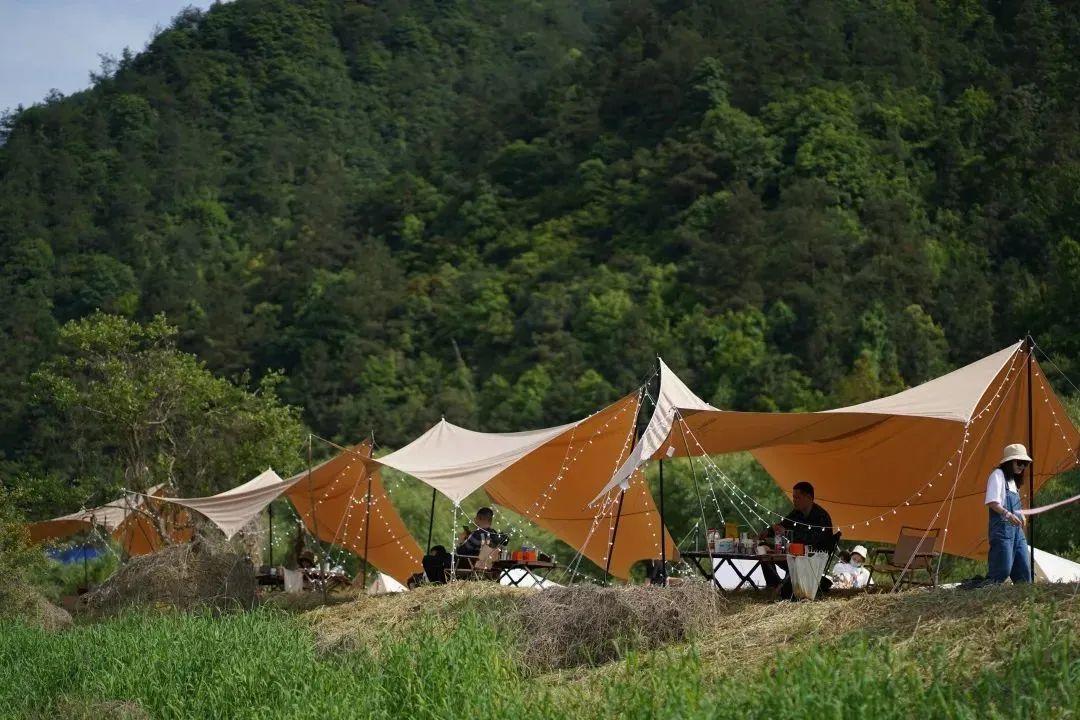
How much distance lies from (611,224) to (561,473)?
27727 millimetres

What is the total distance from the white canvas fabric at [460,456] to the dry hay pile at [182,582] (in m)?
1.72

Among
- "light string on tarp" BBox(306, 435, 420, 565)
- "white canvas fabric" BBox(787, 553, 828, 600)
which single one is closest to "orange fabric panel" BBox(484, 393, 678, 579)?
"light string on tarp" BBox(306, 435, 420, 565)

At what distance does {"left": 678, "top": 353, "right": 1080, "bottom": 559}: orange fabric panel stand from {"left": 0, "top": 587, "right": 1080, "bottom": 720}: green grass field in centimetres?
178

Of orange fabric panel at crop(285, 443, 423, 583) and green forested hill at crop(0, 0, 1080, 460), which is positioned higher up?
green forested hill at crop(0, 0, 1080, 460)

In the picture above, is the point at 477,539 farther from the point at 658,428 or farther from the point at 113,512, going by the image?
the point at 113,512

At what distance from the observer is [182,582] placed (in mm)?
12578

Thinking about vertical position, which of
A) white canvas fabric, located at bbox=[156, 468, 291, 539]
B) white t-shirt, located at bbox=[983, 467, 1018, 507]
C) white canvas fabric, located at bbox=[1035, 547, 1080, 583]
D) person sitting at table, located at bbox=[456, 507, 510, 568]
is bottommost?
white canvas fabric, located at bbox=[1035, 547, 1080, 583]

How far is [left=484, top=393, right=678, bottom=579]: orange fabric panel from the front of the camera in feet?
39.9

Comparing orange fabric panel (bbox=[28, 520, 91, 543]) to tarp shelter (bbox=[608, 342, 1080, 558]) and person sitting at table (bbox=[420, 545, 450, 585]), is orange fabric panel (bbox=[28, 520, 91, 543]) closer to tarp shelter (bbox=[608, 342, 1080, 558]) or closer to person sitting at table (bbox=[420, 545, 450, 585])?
person sitting at table (bbox=[420, 545, 450, 585])

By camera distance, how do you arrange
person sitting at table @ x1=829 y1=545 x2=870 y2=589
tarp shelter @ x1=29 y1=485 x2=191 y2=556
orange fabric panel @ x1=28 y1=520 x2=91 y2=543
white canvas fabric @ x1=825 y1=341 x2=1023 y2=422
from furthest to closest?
1. orange fabric panel @ x1=28 y1=520 x2=91 y2=543
2. tarp shelter @ x1=29 y1=485 x2=191 y2=556
3. person sitting at table @ x1=829 y1=545 x2=870 y2=589
4. white canvas fabric @ x1=825 y1=341 x2=1023 y2=422

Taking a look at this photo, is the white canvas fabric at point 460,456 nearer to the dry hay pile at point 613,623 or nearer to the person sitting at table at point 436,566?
the person sitting at table at point 436,566

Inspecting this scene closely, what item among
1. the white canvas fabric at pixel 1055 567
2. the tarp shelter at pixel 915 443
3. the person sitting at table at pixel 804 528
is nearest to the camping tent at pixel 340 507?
the tarp shelter at pixel 915 443

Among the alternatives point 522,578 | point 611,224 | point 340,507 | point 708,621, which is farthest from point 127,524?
point 611,224

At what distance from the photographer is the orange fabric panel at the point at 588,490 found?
39.9 ft
